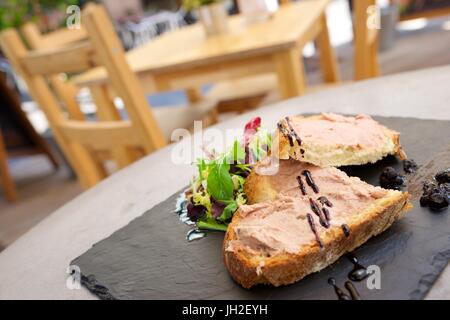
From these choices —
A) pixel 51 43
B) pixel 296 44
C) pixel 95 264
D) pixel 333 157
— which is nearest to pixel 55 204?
pixel 51 43

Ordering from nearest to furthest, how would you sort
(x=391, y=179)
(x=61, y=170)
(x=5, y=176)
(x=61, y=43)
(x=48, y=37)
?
(x=391, y=179) < (x=48, y=37) < (x=61, y=43) < (x=5, y=176) < (x=61, y=170)

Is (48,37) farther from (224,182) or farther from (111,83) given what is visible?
(224,182)

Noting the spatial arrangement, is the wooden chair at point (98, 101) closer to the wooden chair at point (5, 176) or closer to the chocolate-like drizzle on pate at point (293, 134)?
the wooden chair at point (5, 176)

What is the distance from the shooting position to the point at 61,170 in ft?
15.8

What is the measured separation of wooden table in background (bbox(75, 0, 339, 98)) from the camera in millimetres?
2326

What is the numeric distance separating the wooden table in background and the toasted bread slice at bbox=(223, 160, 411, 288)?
4.38 ft

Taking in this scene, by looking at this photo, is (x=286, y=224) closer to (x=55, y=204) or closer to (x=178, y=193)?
(x=178, y=193)

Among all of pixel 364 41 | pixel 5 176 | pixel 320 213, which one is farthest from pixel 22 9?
pixel 320 213

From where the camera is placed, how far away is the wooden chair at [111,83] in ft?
5.86

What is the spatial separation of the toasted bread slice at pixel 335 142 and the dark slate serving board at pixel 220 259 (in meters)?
0.05

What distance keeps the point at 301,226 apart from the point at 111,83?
128 cm

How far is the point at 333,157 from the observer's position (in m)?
1.18

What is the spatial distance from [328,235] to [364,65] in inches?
73.5

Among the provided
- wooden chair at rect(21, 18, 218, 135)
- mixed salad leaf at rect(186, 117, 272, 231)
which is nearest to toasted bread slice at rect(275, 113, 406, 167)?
mixed salad leaf at rect(186, 117, 272, 231)
